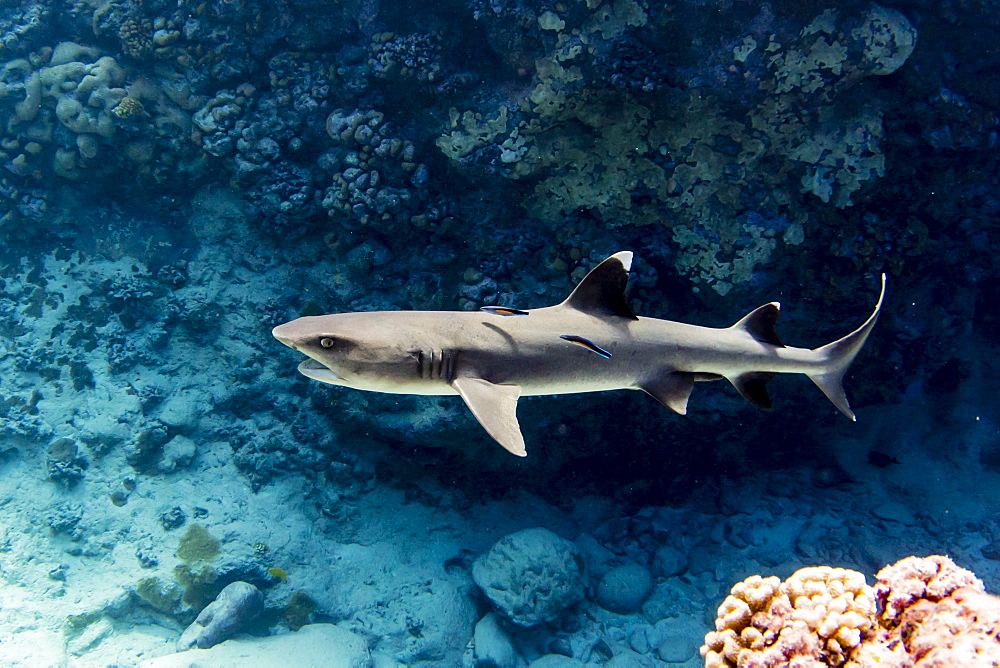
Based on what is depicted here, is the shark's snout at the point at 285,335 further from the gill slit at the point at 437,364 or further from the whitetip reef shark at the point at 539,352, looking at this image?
the gill slit at the point at 437,364

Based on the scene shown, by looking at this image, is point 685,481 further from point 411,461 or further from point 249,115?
point 249,115

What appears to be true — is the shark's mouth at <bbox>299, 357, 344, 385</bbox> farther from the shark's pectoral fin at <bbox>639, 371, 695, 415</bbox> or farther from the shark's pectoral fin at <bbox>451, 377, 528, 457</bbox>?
the shark's pectoral fin at <bbox>639, 371, 695, 415</bbox>

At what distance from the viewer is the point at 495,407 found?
109 inches

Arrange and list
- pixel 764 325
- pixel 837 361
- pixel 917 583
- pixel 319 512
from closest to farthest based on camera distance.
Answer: pixel 917 583
pixel 764 325
pixel 837 361
pixel 319 512

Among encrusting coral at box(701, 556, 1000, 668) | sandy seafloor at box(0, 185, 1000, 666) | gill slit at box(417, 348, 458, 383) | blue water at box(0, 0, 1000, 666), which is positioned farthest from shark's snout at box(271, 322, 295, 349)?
sandy seafloor at box(0, 185, 1000, 666)

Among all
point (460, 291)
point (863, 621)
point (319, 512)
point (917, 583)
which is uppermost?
point (917, 583)

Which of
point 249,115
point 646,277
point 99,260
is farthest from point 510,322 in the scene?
point 99,260

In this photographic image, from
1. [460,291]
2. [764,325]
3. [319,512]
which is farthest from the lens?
[319,512]

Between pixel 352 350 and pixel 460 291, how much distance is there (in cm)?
450

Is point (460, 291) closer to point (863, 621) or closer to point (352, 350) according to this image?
point (352, 350)

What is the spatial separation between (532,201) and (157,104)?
6.61 meters

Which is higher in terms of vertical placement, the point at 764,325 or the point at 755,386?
the point at 764,325

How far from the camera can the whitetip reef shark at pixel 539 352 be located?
2.82 metres

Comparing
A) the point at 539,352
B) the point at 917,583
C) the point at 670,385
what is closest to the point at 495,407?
the point at 539,352
